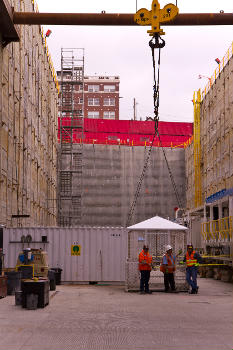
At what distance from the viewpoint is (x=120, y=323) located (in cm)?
1206

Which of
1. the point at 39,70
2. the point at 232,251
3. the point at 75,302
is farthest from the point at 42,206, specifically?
the point at 75,302

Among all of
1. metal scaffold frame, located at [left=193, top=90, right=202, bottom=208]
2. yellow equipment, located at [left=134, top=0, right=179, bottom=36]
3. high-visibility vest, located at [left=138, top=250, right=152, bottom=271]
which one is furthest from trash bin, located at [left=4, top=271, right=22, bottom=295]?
metal scaffold frame, located at [left=193, top=90, right=202, bottom=208]

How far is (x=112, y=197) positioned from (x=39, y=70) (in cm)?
2177

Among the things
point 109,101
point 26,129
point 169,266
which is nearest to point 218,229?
point 169,266

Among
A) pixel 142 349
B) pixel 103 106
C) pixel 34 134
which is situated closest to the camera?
pixel 142 349

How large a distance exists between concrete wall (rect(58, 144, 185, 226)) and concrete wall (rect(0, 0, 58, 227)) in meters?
10.2

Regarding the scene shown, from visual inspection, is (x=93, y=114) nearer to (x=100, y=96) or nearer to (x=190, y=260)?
(x=100, y=96)

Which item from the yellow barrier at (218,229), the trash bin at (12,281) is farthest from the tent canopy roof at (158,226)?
the trash bin at (12,281)

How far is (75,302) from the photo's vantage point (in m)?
16.8

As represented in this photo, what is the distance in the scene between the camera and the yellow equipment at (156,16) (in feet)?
61.4

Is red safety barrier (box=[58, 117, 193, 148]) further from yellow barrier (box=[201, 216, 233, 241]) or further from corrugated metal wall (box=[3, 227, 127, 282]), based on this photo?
corrugated metal wall (box=[3, 227, 127, 282])

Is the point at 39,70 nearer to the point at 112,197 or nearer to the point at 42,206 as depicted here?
the point at 42,206

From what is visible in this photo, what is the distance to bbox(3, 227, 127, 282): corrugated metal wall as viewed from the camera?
80.1ft

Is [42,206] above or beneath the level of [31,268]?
above
